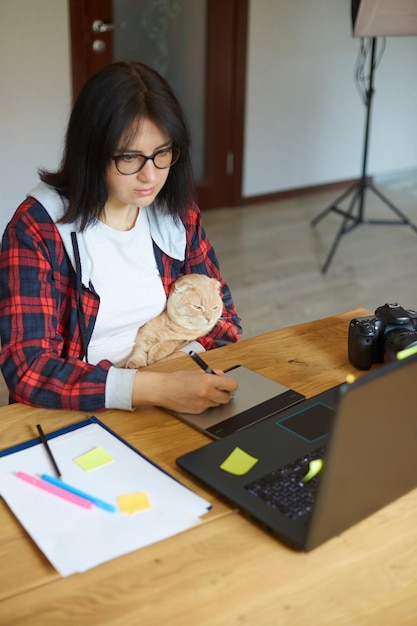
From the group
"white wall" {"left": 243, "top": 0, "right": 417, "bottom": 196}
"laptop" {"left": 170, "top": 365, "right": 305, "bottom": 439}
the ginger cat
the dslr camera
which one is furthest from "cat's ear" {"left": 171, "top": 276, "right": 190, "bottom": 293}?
"white wall" {"left": 243, "top": 0, "right": 417, "bottom": 196}

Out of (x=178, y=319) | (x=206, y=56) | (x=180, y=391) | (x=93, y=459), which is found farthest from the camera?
(x=206, y=56)

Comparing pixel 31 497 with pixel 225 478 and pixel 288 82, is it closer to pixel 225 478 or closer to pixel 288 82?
pixel 225 478

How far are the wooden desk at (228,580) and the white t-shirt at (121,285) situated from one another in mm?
531

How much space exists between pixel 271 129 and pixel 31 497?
3.87m

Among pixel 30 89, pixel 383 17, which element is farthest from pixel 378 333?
pixel 30 89

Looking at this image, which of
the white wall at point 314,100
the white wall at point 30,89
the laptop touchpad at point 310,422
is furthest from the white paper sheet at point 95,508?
the white wall at point 314,100

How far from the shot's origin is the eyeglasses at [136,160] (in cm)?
143

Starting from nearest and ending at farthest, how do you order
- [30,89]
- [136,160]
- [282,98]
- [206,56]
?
[136,160] < [30,89] < [206,56] < [282,98]

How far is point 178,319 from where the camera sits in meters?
1.67

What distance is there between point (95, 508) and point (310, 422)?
15.4 inches

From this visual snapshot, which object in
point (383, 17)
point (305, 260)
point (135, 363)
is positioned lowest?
point (305, 260)

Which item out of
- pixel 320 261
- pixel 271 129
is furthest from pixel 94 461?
pixel 271 129

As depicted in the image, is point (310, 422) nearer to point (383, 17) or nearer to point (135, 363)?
point (135, 363)

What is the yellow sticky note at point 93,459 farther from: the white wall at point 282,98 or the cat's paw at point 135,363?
the white wall at point 282,98
